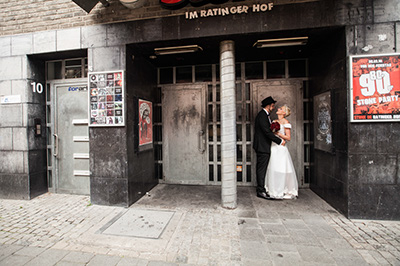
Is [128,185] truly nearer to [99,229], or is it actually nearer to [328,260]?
[99,229]

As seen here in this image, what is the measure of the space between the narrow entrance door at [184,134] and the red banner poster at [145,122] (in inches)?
22.3

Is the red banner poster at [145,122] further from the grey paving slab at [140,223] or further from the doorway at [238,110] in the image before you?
the grey paving slab at [140,223]

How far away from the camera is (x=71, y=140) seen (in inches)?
207

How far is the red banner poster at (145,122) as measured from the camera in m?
4.99

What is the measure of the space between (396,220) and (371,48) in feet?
10.6

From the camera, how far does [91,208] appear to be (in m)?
4.31

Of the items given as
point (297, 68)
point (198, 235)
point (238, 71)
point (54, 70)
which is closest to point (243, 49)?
point (238, 71)

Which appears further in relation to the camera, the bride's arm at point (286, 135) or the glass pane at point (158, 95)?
the glass pane at point (158, 95)

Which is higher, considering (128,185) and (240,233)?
(128,185)

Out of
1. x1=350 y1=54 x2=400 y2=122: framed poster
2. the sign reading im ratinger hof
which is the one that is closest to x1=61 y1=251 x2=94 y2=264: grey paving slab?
the sign reading im ratinger hof

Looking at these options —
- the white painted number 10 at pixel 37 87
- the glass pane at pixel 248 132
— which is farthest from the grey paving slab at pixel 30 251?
the glass pane at pixel 248 132

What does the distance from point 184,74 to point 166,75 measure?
576 mm

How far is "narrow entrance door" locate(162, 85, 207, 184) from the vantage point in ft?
19.1

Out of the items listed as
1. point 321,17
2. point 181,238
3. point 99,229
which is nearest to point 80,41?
point 99,229
